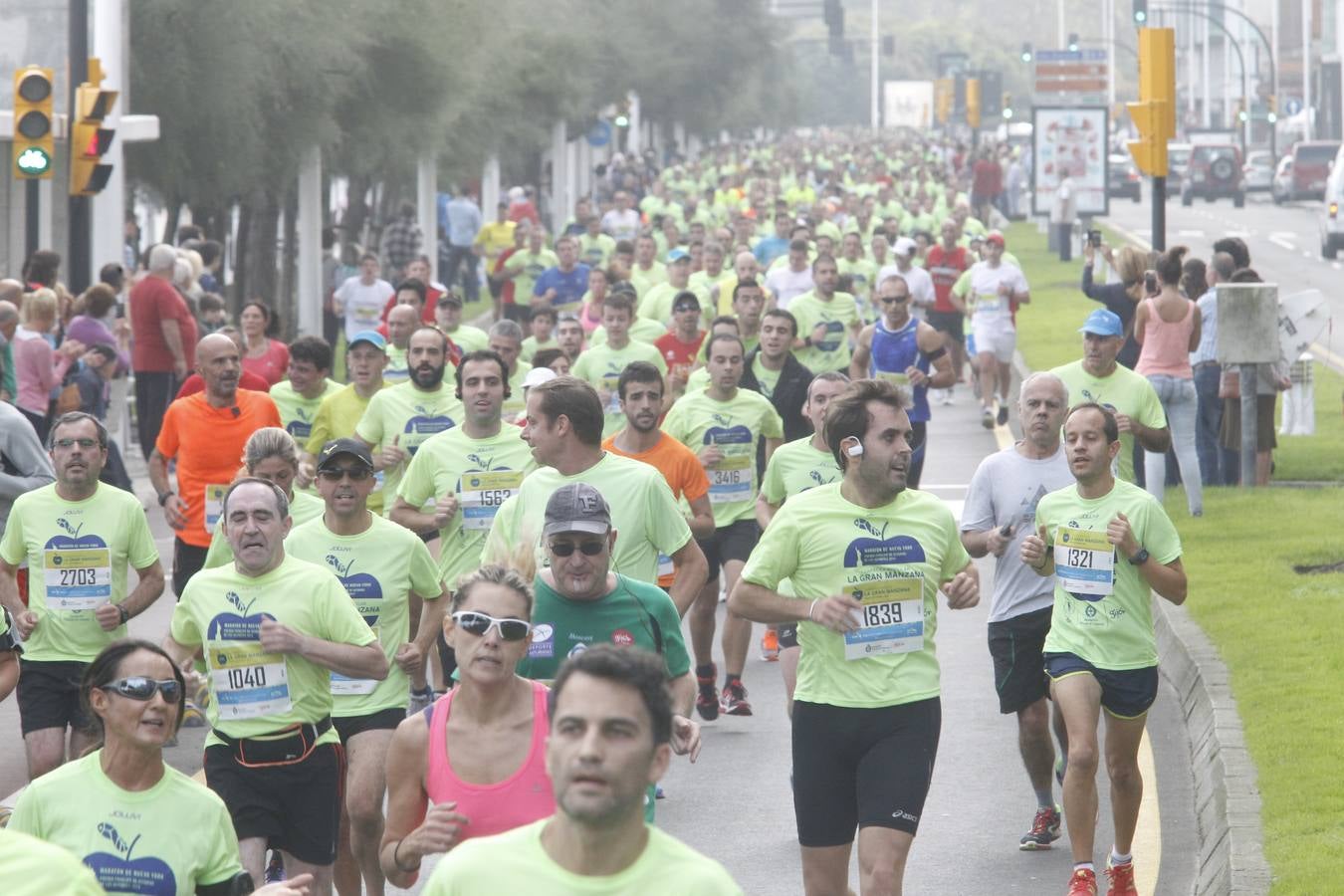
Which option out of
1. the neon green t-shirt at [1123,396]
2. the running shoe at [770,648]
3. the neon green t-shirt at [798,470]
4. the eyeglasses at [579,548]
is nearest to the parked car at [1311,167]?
the running shoe at [770,648]

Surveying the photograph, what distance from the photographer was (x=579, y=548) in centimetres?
628

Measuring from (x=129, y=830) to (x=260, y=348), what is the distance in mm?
9457

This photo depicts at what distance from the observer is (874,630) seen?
692 centimetres

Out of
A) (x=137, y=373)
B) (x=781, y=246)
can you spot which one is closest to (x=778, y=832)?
(x=137, y=373)

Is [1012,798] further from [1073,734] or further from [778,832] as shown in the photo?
[1073,734]

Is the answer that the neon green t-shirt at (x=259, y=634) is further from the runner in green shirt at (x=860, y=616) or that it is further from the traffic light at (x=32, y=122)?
the traffic light at (x=32, y=122)

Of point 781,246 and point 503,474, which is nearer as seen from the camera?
point 503,474

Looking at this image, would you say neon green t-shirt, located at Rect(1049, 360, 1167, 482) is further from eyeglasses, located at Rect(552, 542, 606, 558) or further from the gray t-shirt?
eyeglasses, located at Rect(552, 542, 606, 558)

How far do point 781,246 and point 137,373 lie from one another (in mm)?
11603

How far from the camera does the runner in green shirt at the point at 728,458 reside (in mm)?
11305

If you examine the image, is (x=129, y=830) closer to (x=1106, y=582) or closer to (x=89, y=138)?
(x=1106, y=582)

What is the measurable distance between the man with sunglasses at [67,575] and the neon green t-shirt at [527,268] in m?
17.0

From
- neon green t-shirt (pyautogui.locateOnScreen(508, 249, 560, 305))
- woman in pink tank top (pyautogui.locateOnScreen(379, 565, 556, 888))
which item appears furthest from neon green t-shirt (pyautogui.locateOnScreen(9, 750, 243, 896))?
neon green t-shirt (pyautogui.locateOnScreen(508, 249, 560, 305))

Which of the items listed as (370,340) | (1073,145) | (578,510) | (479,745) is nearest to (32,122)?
(370,340)
